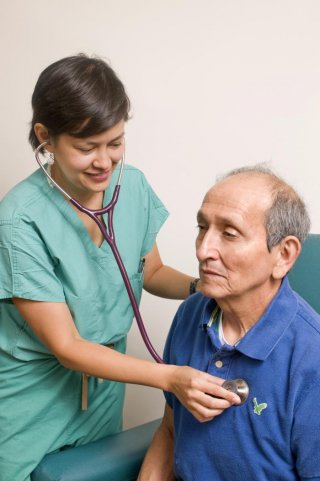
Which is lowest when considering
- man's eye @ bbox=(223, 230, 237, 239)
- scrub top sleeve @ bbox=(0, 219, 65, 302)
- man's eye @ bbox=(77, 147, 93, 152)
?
scrub top sleeve @ bbox=(0, 219, 65, 302)

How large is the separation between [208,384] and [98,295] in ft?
1.40

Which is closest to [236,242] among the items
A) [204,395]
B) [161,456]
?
[204,395]

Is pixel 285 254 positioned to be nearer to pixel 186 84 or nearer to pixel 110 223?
pixel 110 223

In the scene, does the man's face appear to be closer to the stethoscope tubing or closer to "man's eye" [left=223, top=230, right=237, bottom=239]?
"man's eye" [left=223, top=230, right=237, bottom=239]

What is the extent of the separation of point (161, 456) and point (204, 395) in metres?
0.34

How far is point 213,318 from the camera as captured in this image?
1.24 meters

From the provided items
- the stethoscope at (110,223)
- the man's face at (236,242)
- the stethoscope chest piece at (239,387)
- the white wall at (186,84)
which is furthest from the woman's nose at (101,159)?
the white wall at (186,84)

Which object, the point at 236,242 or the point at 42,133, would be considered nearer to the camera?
the point at 236,242

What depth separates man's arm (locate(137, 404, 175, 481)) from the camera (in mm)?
1310

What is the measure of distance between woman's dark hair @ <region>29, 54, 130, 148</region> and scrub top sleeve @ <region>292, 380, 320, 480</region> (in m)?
0.65

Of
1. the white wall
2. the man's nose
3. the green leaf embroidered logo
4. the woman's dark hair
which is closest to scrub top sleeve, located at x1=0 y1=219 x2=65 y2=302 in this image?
the woman's dark hair

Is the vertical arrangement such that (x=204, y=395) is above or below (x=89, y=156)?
below

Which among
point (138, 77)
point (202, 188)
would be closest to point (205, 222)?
point (202, 188)

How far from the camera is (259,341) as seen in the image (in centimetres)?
110
